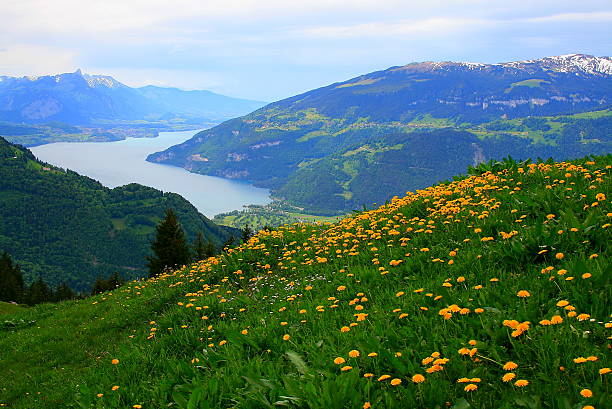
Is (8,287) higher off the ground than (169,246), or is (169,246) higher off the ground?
(169,246)

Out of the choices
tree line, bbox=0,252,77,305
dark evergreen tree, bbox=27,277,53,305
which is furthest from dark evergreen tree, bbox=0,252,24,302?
dark evergreen tree, bbox=27,277,53,305

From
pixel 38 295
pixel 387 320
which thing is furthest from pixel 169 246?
pixel 387 320

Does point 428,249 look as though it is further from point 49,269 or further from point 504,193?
point 49,269

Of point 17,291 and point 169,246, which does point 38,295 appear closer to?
point 17,291

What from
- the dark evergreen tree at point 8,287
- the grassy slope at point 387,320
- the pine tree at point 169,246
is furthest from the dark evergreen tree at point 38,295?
the grassy slope at point 387,320

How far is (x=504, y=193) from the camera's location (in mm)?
10070

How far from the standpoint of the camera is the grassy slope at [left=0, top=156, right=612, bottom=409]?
13.2 feet

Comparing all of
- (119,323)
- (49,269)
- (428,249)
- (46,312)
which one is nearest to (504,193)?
(428,249)

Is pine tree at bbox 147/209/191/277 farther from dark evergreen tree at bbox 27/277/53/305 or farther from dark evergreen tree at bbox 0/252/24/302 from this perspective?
dark evergreen tree at bbox 27/277/53/305

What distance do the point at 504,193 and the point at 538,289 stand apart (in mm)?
5274

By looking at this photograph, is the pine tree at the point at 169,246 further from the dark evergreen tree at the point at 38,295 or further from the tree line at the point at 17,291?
the dark evergreen tree at the point at 38,295

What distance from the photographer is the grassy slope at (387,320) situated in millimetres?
→ 4012

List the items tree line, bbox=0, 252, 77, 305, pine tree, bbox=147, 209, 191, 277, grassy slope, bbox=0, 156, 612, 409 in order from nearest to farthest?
grassy slope, bbox=0, 156, 612, 409 < pine tree, bbox=147, 209, 191, 277 < tree line, bbox=0, 252, 77, 305

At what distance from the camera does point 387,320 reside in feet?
18.2
